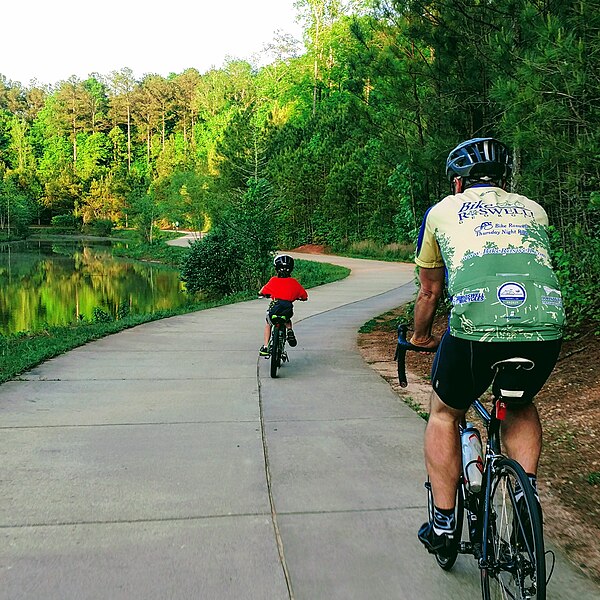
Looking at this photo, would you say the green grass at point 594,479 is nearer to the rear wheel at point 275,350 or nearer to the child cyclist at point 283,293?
the rear wheel at point 275,350

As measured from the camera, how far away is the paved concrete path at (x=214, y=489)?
3.23m

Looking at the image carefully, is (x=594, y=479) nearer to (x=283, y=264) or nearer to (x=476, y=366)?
(x=476, y=366)

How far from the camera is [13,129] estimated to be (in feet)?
319

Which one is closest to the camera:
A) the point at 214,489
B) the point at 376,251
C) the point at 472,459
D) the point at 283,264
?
the point at 472,459

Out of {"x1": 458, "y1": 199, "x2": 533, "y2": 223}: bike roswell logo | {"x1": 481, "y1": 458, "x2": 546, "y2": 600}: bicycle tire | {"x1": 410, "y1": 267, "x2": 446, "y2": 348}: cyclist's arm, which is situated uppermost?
{"x1": 458, "y1": 199, "x2": 533, "y2": 223}: bike roswell logo

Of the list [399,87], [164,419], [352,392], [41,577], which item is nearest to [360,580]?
[41,577]

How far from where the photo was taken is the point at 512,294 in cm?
265

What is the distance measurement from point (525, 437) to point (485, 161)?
1.16 m

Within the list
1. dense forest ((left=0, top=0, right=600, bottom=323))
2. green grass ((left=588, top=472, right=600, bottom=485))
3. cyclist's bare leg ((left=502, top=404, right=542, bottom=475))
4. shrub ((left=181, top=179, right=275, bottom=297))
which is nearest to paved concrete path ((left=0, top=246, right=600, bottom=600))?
cyclist's bare leg ((left=502, top=404, right=542, bottom=475))

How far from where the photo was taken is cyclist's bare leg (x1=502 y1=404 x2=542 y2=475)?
113 inches

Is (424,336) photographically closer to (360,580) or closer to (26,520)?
(360,580)

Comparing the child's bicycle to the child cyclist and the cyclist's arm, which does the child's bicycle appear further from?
the cyclist's arm

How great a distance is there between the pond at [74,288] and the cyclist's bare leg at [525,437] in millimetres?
13569

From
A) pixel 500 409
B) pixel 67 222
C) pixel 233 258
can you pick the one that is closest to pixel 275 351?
pixel 500 409
